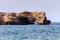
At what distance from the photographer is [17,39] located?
805 inches

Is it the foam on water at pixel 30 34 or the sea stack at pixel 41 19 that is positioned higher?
the foam on water at pixel 30 34

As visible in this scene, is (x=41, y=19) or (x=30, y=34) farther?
(x=41, y=19)

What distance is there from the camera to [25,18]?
249 ft

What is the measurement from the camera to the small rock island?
74938mm

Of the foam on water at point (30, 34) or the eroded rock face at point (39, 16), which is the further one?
the eroded rock face at point (39, 16)

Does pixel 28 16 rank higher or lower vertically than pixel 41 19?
higher

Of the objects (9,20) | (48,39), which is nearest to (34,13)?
(9,20)

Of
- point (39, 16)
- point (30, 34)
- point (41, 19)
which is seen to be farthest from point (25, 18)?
point (30, 34)

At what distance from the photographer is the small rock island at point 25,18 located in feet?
246

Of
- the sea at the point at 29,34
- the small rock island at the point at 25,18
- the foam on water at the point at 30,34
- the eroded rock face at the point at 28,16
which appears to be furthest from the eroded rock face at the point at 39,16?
the foam on water at the point at 30,34

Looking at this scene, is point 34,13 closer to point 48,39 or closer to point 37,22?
point 37,22

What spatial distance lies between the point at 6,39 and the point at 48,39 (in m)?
3.29

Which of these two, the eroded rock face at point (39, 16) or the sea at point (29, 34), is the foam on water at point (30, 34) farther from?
the eroded rock face at point (39, 16)

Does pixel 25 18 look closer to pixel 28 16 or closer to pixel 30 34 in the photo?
pixel 28 16
